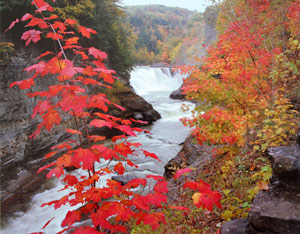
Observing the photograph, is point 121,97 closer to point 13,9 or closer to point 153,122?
point 153,122

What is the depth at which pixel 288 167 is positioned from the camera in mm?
2197

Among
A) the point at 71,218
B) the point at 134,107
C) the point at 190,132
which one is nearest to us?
the point at 71,218

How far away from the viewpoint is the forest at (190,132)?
2.11m

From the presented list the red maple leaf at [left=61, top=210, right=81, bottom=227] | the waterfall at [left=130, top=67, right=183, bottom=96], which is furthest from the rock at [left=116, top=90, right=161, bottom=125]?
the waterfall at [left=130, top=67, right=183, bottom=96]

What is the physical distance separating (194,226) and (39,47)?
31.6ft

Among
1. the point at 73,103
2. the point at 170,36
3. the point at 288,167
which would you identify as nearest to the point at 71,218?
the point at 73,103

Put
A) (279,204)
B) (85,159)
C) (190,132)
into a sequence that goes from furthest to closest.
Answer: (190,132)
(279,204)
(85,159)

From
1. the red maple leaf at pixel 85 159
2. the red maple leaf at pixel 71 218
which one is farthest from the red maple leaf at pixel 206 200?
the red maple leaf at pixel 71 218

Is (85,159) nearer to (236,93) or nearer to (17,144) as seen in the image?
(236,93)

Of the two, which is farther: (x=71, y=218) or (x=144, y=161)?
(x=144, y=161)

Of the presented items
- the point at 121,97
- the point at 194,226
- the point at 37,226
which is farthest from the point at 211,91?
the point at 121,97

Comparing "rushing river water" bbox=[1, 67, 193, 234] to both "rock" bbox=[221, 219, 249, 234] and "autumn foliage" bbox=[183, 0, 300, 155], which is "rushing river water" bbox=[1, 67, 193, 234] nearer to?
"autumn foliage" bbox=[183, 0, 300, 155]

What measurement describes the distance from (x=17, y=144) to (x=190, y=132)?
245 inches

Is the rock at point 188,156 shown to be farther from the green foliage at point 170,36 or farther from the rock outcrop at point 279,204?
the green foliage at point 170,36
